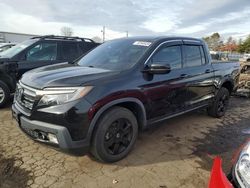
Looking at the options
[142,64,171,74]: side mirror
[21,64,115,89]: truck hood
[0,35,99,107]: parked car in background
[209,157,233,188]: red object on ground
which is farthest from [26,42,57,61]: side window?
[209,157,233,188]: red object on ground

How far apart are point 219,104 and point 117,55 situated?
3014 millimetres

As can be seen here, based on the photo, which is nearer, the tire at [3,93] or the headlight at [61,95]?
the headlight at [61,95]

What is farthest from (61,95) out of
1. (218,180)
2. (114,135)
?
(218,180)

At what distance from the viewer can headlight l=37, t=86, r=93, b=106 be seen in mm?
2697

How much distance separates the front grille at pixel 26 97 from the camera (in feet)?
9.47

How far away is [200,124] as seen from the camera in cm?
507

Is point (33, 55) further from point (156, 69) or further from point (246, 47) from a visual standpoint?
point (246, 47)

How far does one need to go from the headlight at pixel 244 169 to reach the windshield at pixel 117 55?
1.97 m

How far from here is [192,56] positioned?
173 inches

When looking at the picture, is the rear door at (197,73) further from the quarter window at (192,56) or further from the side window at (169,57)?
the side window at (169,57)

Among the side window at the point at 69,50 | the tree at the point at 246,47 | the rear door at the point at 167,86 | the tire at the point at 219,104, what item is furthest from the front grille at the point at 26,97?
the tree at the point at 246,47

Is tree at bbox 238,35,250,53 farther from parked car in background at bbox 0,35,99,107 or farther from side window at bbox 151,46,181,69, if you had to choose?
side window at bbox 151,46,181,69

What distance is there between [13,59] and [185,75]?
402 cm

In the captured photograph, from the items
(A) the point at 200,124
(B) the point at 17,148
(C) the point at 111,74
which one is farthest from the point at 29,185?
(A) the point at 200,124
